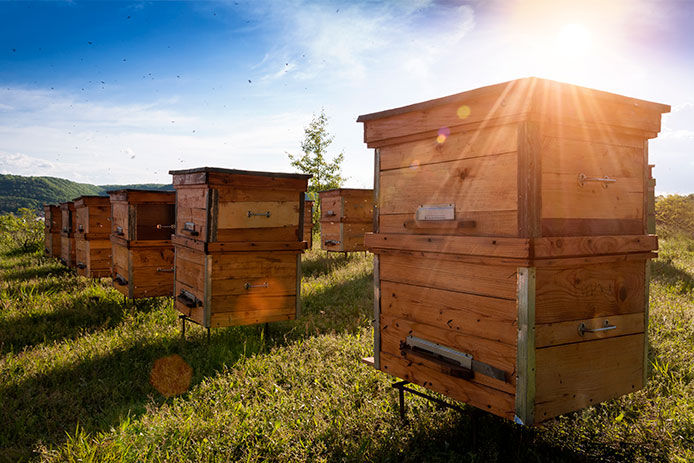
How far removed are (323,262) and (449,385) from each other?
32.3 ft

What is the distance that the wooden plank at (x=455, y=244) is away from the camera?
2.58 meters

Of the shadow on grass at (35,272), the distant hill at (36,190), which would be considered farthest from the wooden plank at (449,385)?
the distant hill at (36,190)

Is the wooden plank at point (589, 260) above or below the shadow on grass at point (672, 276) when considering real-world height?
above

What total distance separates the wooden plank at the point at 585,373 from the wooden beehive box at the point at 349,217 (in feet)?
31.9

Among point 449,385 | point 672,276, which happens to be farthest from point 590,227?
point 672,276

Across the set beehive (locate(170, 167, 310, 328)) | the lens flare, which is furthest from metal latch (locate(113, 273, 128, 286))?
the lens flare

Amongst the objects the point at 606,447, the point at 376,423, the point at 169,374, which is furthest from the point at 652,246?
the point at 169,374

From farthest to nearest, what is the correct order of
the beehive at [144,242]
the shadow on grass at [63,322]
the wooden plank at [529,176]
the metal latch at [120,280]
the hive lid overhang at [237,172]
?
the metal latch at [120,280] < the beehive at [144,242] < the shadow on grass at [63,322] < the hive lid overhang at [237,172] < the wooden plank at [529,176]

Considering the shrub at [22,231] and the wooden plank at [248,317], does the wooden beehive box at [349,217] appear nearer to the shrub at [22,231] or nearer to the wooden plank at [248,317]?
the wooden plank at [248,317]

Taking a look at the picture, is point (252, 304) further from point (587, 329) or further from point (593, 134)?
point (593, 134)

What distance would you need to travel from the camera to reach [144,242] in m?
7.63

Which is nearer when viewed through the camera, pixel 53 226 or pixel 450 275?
pixel 450 275

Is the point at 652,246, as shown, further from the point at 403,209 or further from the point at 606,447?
the point at 403,209

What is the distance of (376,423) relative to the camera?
12.1 ft
